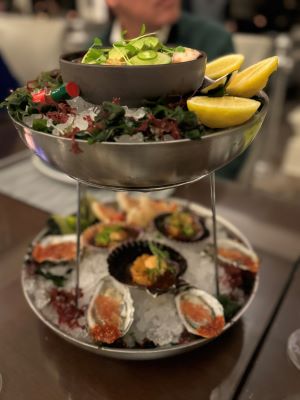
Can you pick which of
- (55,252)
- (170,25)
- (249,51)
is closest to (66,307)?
(55,252)

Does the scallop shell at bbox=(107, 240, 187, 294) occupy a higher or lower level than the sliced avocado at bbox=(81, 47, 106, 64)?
lower

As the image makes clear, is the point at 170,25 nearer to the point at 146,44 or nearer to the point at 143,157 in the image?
the point at 146,44

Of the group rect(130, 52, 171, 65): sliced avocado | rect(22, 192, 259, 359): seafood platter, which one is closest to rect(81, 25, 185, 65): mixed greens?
rect(130, 52, 171, 65): sliced avocado

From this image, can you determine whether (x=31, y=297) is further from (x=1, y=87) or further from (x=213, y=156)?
(x=1, y=87)

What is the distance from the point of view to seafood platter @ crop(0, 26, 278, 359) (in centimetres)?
68

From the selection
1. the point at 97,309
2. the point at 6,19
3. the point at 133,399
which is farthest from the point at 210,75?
the point at 6,19

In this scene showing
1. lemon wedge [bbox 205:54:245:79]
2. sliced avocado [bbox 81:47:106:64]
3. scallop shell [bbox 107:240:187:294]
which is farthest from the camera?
scallop shell [bbox 107:240:187:294]

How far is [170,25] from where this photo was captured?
Result: 2.53 metres

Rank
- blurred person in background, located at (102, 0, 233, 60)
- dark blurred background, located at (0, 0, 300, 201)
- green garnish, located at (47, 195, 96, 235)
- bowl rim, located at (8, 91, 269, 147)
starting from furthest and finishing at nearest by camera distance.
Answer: dark blurred background, located at (0, 0, 300, 201) < blurred person in background, located at (102, 0, 233, 60) < green garnish, located at (47, 195, 96, 235) < bowl rim, located at (8, 91, 269, 147)

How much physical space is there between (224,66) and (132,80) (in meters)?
0.33

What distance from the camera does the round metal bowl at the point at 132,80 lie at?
686mm

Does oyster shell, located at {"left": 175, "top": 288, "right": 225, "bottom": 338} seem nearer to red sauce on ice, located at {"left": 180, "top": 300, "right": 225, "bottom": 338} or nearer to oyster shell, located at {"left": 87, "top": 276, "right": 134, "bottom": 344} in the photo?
red sauce on ice, located at {"left": 180, "top": 300, "right": 225, "bottom": 338}

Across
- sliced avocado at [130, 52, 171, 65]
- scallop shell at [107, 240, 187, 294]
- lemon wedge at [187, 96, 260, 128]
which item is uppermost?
sliced avocado at [130, 52, 171, 65]

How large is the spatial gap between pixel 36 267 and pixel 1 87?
221 centimetres
